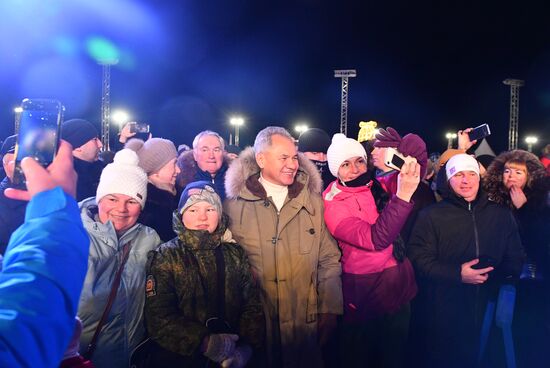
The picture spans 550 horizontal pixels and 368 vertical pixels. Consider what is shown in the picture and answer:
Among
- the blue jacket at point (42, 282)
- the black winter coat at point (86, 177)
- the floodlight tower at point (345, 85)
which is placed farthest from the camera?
the floodlight tower at point (345, 85)

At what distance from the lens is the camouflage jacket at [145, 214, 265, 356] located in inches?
100

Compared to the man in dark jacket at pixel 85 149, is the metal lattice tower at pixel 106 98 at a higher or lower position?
higher

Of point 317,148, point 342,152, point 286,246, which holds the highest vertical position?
point 317,148

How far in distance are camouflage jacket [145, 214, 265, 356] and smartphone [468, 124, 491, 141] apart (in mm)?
3316

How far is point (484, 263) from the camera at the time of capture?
345 centimetres

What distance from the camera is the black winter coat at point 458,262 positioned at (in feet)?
11.4

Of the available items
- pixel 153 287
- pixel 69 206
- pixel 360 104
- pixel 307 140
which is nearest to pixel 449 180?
pixel 307 140

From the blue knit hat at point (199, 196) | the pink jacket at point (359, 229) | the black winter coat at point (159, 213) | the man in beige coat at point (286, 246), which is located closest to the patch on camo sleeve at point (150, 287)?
the blue knit hat at point (199, 196)

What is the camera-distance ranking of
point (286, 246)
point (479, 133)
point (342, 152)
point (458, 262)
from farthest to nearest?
point (479, 133)
point (342, 152)
point (458, 262)
point (286, 246)

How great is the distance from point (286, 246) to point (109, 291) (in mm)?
1211

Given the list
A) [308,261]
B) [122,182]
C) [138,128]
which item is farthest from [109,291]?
[138,128]

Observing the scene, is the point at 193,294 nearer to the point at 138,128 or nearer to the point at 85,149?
the point at 85,149

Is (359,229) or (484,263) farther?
(484,263)

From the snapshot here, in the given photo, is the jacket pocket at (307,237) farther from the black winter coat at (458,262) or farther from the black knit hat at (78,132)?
the black knit hat at (78,132)
